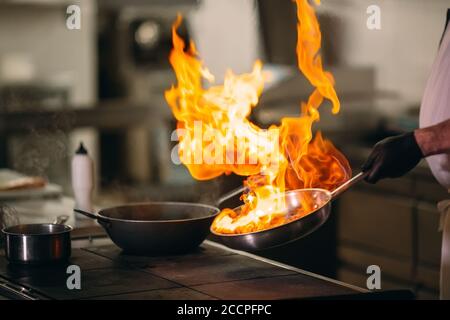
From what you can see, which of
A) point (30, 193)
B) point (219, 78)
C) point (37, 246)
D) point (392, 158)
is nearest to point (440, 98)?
point (392, 158)

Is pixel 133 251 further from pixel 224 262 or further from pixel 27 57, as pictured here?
pixel 27 57

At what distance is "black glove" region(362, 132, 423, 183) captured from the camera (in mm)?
1973

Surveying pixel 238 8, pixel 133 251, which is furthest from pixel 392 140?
pixel 238 8

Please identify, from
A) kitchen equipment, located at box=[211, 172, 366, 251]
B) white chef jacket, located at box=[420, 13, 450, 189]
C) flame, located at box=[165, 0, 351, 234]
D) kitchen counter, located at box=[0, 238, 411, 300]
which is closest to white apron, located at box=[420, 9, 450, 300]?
white chef jacket, located at box=[420, 13, 450, 189]

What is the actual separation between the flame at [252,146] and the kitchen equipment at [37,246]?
38 cm

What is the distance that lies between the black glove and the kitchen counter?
0.27 metres

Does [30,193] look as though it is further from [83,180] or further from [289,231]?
[289,231]

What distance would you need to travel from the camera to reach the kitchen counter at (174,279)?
180 cm

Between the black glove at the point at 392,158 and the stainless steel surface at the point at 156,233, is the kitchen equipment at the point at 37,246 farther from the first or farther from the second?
the black glove at the point at 392,158

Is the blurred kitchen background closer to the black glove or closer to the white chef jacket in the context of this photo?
the white chef jacket

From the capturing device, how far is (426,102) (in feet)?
7.80

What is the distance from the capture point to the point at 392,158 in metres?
Result: 1.98

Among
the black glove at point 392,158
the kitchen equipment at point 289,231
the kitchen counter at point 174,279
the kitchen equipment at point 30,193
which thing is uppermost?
the black glove at point 392,158

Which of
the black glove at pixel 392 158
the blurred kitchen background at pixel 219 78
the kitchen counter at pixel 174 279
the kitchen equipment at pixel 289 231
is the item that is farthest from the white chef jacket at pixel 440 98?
the blurred kitchen background at pixel 219 78
